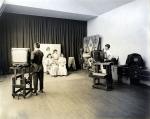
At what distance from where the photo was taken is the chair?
19.0 ft

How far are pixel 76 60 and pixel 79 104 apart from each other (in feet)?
21.8

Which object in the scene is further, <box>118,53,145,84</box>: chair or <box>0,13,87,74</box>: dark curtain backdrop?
<box>0,13,87,74</box>: dark curtain backdrop

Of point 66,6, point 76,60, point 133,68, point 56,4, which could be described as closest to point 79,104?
point 133,68

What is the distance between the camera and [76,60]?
10562 mm

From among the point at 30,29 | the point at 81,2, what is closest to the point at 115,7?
the point at 81,2

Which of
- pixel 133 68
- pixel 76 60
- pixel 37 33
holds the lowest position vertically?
pixel 133 68

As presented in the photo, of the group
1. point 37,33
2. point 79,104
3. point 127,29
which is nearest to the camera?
point 79,104

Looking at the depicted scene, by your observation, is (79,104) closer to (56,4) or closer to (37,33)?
(56,4)

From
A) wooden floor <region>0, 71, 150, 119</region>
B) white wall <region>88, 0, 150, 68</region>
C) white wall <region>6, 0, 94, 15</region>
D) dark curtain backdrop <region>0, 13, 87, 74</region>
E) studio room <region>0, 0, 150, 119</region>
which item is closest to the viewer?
wooden floor <region>0, 71, 150, 119</region>

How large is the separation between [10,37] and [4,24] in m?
0.70

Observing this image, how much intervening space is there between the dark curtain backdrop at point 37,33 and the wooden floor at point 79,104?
3944 mm

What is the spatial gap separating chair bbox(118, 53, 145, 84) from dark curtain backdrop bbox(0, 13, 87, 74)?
15.0ft

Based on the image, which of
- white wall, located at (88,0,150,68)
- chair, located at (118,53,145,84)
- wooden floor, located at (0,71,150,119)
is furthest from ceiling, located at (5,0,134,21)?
wooden floor, located at (0,71,150,119)

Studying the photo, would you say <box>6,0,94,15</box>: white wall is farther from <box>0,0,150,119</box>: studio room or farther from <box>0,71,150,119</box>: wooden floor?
<box>0,71,150,119</box>: wooden floor
